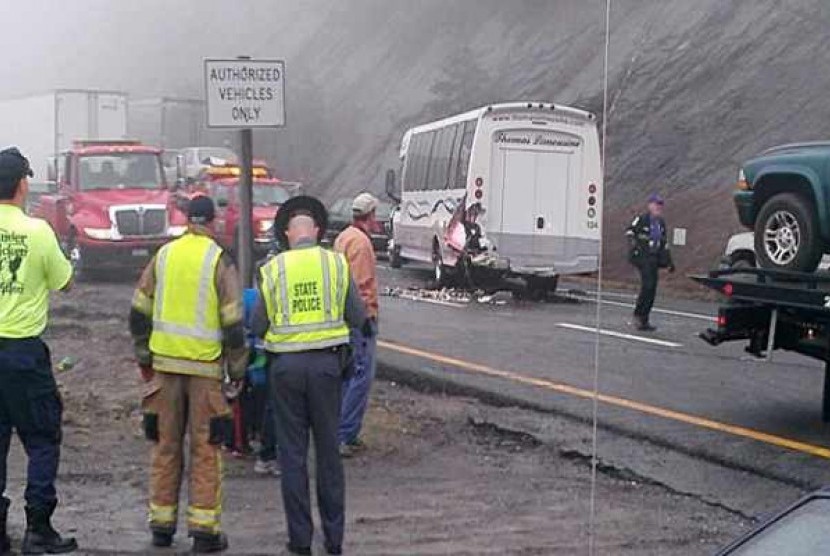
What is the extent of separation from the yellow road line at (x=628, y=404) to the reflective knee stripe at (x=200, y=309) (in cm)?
506

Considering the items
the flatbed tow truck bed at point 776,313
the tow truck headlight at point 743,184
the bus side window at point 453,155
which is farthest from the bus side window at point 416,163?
the flatbed tow truck bed at point 776,313

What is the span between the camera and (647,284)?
1891 cm

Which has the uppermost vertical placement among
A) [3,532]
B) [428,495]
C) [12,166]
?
[12,166]

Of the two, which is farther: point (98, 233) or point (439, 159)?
point (439, 159)

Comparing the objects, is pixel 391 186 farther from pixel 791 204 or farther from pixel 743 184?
pixel 791 204

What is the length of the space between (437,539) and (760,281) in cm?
492

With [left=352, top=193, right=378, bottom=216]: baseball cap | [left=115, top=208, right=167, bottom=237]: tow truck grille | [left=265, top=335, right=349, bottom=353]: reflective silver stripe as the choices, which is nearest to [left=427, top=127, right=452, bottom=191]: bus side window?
[left=115, top=208, right=167, bottom=237]: tow truck grille

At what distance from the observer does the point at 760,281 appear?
11.9m

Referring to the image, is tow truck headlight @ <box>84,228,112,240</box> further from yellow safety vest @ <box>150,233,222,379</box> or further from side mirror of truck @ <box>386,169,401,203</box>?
yellow safety vest @ <box>150,233,222,379</box>

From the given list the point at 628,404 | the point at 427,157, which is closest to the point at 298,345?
the point at 628,404

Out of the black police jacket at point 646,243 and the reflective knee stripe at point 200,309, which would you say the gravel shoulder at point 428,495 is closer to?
the reflective knee stripe at point 200,309

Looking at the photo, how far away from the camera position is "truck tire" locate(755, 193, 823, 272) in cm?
1241

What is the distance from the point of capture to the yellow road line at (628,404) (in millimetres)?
11031

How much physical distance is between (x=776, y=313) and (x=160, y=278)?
5.64 m
